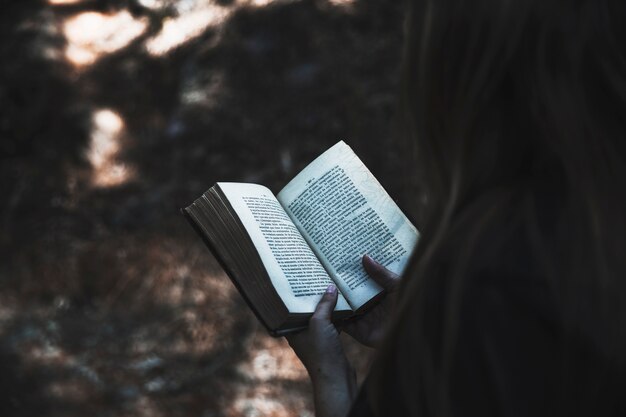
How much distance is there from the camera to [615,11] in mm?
1059

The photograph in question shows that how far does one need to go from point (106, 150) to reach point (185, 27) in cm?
129

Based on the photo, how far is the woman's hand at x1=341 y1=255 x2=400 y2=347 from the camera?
1.82 meters

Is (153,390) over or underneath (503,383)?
underneath

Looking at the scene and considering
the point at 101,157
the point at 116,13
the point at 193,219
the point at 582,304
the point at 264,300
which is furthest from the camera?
the point at 116,13

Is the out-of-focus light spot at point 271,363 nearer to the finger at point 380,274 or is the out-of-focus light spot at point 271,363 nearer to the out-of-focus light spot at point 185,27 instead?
the finger at point 380,274

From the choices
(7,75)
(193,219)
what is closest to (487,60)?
(193,219)

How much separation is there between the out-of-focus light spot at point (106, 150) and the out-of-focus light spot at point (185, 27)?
2.41 ft

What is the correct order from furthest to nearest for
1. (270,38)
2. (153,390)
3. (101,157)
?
(270,38) < (101,157) < (153,390)

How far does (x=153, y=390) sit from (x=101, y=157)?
2136 mm

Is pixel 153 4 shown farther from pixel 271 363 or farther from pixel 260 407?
pixel 260 407

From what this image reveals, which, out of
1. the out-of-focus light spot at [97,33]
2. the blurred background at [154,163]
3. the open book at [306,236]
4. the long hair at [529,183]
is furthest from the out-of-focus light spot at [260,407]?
the out-of-focus light spot at [97,33]

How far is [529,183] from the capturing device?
1.08 m

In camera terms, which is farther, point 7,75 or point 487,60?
point 7,75

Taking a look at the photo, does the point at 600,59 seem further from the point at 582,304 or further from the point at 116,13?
the point at 116,13
